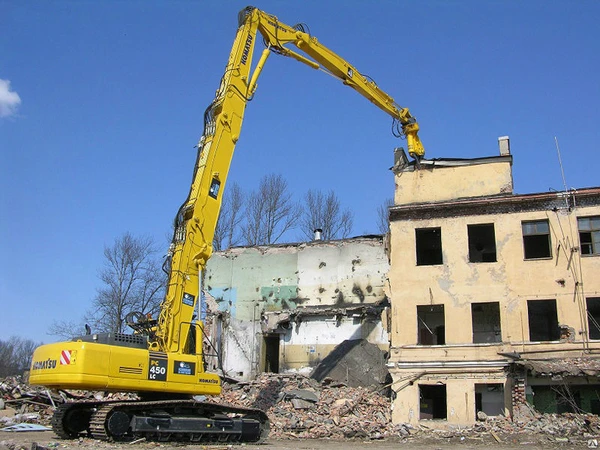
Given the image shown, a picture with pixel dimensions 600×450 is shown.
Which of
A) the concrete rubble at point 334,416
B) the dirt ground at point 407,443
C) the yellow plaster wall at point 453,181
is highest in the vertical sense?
the yellow plaster wall at point 453,181

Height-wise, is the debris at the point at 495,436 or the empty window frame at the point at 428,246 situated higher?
the empty window frame at the point at 428,246

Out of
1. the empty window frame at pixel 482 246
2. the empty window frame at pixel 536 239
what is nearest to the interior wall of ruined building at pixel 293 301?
the empty window frame at pixel 482 246

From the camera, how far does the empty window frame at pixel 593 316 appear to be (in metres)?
21.3

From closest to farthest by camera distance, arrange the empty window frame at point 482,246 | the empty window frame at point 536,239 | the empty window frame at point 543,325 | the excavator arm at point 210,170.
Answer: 1. the excavator arm at point 210,170
2. the empty window frame at point 536,239
3. the empty window frame at point 543,325
4. the empty window frame at point 482,246

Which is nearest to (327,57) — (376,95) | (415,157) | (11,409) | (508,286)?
(376,95)

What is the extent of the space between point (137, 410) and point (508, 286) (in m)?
14.0

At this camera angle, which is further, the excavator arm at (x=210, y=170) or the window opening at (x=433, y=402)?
the window opening at (x=433, y=402)

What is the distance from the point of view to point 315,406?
2195 centimetres

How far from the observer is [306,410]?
21.8 metres

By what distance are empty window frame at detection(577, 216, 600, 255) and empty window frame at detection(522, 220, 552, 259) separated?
1109 mm

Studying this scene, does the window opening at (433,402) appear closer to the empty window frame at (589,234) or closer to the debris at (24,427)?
the empty window frame at (589,234)

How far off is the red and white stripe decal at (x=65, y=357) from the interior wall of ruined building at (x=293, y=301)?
17.2 metres

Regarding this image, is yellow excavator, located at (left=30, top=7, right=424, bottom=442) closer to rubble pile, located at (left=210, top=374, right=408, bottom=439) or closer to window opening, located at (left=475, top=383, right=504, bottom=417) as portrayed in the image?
rubble pile, located at (left=210, top=374, right=408, bottom=439)

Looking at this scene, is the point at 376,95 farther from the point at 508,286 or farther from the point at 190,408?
the point at 190,408
